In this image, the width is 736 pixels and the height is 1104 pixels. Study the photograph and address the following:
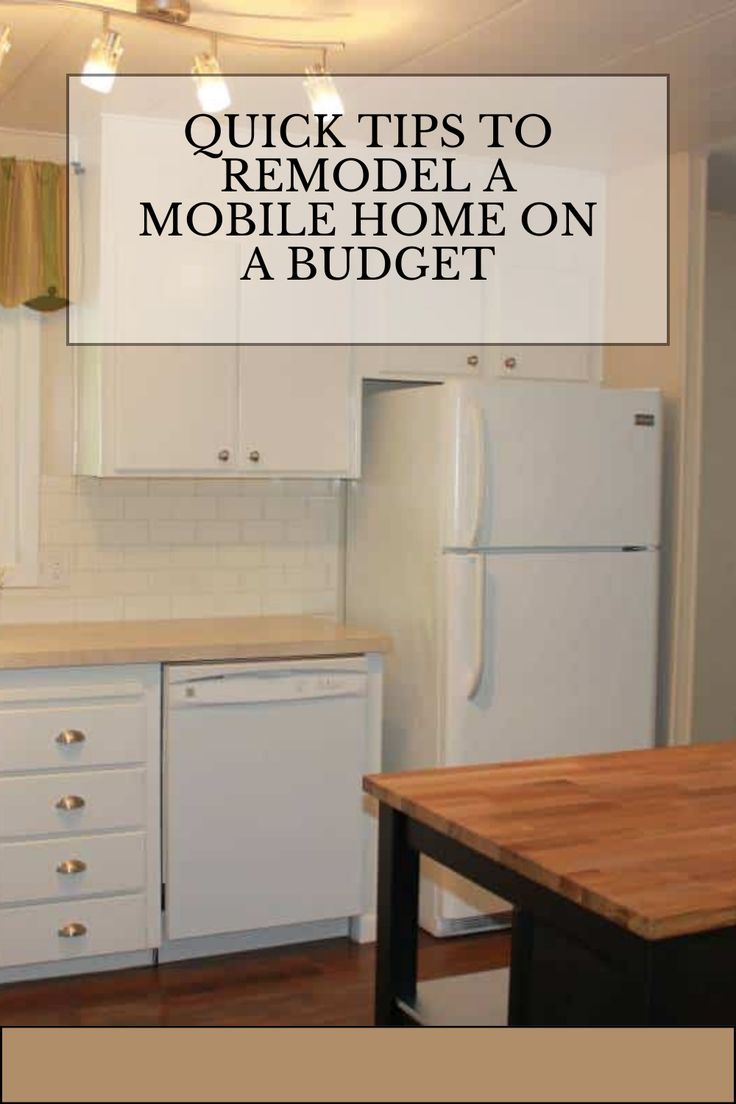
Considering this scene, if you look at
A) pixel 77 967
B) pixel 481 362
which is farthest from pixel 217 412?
pixel 77 967

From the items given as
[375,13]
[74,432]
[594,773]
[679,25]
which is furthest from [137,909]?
[679,25]

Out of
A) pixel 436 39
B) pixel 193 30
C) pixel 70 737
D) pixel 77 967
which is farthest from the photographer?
pixel 77 967

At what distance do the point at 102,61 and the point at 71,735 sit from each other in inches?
69.1

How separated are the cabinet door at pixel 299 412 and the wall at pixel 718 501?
5.56 feet

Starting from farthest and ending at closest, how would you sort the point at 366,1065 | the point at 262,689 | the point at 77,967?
the point at 262,689 → the point at 77,967 → the point at 366,1065

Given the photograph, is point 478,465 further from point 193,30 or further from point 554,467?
point 193,30

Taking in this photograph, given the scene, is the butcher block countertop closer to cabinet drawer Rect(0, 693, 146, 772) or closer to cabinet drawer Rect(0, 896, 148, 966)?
cabinet drawer Rect(0, 693, 146, 772)

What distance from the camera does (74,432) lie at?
399 cm

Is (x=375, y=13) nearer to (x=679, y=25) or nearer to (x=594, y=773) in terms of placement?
(x=679, y=25)

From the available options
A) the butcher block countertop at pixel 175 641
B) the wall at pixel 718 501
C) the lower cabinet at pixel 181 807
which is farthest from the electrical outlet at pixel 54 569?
the wall at pixel 718 501

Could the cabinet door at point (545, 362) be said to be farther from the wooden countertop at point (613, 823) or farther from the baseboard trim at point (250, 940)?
the wooden countertop at point (613, 823)

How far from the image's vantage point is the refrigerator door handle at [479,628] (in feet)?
12.4

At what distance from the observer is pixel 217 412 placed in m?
3.86

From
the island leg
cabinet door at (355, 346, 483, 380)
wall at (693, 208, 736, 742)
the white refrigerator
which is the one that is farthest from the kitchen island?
wall at (693, 208, 736, 742)
